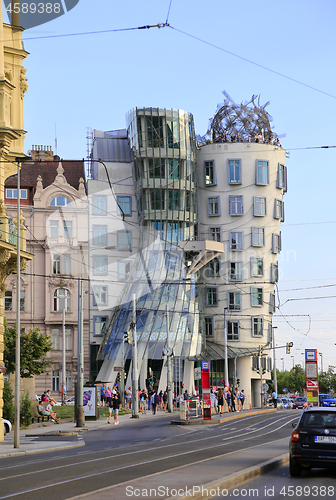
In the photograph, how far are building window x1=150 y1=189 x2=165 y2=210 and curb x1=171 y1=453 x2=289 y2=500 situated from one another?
59.3 m

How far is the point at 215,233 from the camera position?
258 feet

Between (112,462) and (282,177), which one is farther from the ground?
(282,177)

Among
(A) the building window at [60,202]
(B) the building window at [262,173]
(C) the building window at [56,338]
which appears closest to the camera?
(C) the building window at [56,338]

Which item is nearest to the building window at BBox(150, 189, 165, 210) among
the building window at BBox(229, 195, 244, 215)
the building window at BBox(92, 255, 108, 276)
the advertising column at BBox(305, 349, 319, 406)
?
the building window at BBox(92, 255, 108, 276)

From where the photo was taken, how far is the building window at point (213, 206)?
3105 inches

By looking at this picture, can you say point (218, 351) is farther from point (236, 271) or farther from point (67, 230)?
point (67, 230)

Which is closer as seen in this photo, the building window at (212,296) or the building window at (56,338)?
the building window at (56,338)

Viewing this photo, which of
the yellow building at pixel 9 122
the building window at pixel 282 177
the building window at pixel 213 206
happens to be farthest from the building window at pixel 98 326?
the yellow building at pixel 9 122

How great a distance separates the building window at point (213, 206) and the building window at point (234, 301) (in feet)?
29.1

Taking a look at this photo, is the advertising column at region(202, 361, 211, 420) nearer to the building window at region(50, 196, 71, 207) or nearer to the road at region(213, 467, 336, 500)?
the road at region(213, 467, 336, 500)

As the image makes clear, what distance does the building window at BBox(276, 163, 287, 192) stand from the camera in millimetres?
79375

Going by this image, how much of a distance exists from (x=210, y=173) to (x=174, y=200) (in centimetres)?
631

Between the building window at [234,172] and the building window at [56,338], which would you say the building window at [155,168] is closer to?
the building window at [234,172]

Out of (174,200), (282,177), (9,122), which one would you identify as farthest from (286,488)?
(282,177)
